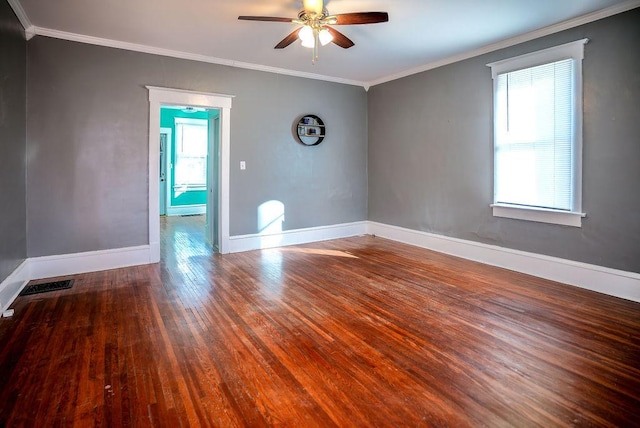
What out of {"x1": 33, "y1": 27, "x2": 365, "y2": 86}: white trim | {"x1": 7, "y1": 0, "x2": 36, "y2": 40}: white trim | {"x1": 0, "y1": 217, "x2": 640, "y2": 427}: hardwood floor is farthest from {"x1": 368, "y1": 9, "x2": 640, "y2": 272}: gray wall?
{"x1": 7, "y1": 0, "x2": 36, "y2": 40}: white trim

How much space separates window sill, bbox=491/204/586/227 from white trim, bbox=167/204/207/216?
7.27 metres

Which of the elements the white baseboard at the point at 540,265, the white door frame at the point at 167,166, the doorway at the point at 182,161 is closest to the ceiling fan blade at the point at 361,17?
the white baseboard at the point at 540,265

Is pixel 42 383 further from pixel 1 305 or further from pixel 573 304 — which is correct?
pixel 573 304

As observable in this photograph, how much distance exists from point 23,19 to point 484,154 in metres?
5.36

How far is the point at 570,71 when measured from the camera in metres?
3.80

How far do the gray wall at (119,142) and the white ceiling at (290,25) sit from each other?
270 millimetres

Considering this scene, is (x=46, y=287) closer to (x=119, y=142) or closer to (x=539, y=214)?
(x=119, y=142)

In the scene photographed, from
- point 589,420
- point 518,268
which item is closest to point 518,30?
point 518,268

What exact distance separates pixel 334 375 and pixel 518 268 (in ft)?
10.5

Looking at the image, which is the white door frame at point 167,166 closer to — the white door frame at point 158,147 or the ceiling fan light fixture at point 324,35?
the white door frame at point 158,147

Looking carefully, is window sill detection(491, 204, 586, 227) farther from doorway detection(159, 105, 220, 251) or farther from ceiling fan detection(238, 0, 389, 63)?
doorway detection(159, 105, 220, 251)

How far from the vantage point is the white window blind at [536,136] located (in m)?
3.89

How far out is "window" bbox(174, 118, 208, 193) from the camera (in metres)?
9.79

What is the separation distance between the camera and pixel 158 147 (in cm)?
474
